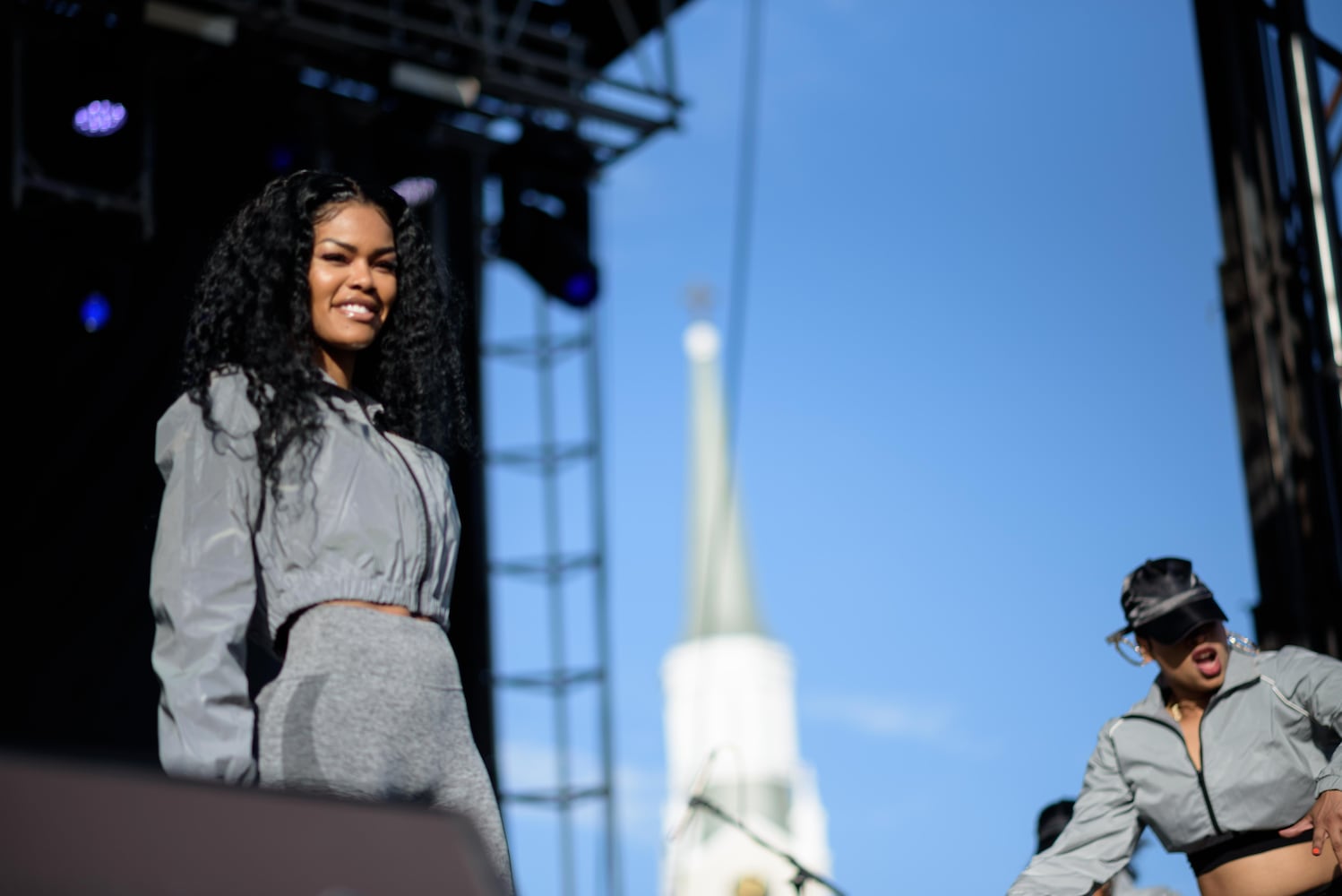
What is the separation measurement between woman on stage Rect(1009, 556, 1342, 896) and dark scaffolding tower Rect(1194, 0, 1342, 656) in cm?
121

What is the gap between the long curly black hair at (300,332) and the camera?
1.72 metres

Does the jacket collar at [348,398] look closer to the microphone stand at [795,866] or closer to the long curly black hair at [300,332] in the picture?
the long curly black hair at [300,332]

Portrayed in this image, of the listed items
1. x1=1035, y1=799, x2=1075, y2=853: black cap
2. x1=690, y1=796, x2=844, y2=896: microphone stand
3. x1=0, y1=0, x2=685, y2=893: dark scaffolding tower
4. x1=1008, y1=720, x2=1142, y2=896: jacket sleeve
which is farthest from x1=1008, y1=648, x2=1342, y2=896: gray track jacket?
x1=0, y1=0, x2=685, y2=893: dark scaffolding tower

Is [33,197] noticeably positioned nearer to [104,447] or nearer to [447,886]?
[104,447]

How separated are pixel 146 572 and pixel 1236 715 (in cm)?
510

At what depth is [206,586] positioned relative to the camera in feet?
5.09

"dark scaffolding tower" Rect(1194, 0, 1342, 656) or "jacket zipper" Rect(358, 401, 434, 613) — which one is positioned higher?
"dark scaffolding tower" Rect(1194, 0, 1342, 656)

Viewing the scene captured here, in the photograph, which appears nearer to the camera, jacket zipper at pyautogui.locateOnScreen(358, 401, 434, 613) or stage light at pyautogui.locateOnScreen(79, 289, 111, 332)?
jacket zipper at pyautogui.locateOnScreen(358, 401, 434, 613)

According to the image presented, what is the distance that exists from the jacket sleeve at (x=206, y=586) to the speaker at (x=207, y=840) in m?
0.75

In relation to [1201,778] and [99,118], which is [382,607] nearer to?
[1201,778]

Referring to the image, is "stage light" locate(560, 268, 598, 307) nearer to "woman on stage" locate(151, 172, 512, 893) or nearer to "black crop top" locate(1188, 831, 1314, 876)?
"black crop top" locate(1188, 831, 1314, 876)

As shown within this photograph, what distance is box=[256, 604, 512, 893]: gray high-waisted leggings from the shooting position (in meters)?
1.55

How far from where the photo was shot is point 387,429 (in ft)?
6.19

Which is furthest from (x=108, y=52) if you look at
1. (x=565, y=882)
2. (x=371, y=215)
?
(x=371, y=215)
